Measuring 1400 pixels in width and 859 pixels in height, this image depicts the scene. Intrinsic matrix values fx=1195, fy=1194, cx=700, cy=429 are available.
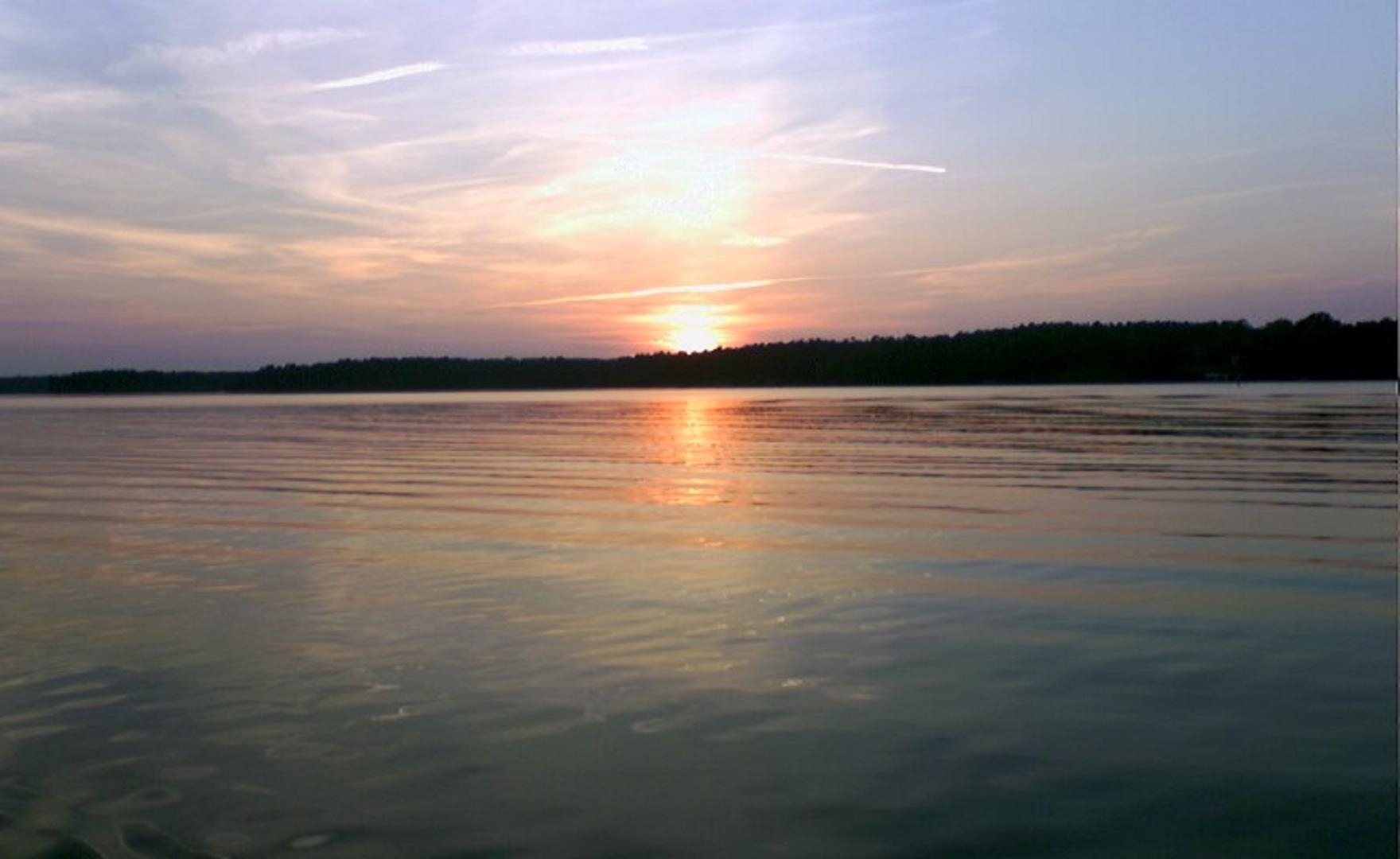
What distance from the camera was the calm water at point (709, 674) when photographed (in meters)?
6.29

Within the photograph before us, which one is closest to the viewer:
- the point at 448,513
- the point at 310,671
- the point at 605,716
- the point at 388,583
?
the point at 605,716

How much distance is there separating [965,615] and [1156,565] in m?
3.72

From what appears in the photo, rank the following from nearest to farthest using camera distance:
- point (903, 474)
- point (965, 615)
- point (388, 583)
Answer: point (965, 615), point (388, 583), point (903, 474)

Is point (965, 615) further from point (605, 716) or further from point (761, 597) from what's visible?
point (605, 716)

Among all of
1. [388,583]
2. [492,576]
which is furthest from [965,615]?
[388,583]

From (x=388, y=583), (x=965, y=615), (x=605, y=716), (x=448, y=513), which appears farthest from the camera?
(x=448, y=513)

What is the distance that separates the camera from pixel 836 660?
31.7ft

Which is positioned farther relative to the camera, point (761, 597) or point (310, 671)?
point (761, 597)

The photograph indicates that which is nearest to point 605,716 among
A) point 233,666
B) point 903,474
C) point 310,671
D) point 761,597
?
point 310,671

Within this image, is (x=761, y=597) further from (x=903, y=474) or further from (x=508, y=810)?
(x=903, y=474)

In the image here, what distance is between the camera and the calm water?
6289 millimetres

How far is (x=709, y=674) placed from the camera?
923 cm

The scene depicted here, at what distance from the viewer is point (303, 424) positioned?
58281 mm

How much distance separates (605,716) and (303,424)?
176ft
